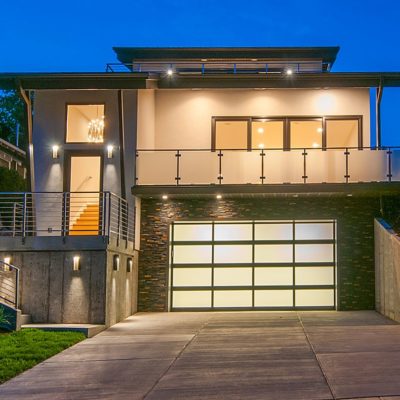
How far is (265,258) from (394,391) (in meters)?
11.7

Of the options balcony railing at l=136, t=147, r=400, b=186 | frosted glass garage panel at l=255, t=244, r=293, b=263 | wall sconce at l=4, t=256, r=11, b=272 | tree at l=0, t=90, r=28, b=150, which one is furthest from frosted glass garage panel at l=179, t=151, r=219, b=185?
tree at l=0, t=90, r=28, b=150

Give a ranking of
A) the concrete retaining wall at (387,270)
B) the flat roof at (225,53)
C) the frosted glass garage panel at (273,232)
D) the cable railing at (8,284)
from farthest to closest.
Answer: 1. the flat roof at (225,53)
2. the frosted glass garage panel at (273,232)
3. the concrete retaining wall at (387,270)
4. the cable railing at (8,284)

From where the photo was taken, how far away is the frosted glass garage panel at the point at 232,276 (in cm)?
1945

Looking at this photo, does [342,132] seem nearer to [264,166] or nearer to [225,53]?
[264,166]

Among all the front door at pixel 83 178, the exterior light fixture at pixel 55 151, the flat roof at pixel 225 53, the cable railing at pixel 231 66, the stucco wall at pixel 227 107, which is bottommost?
the front door at pixel 83 178

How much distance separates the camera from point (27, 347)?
11.9 metres

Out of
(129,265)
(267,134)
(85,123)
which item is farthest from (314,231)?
(85,123)

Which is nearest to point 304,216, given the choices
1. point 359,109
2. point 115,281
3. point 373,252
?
point 373,252

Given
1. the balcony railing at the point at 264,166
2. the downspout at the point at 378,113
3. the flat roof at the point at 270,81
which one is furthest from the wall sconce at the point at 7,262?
the downspout at the point at 378,113

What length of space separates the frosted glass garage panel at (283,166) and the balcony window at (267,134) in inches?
21.7

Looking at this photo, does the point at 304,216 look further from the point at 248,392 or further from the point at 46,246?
the point at 248,392

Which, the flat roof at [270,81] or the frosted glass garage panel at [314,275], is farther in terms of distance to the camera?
the frosted glass garage panel at [314,275]

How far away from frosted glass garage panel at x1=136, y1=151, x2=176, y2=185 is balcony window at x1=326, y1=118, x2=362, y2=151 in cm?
474

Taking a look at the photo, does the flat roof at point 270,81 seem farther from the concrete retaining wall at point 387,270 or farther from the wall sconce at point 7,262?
the wall sconce at point 7,262
